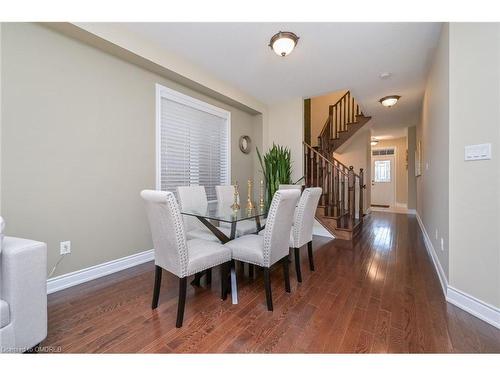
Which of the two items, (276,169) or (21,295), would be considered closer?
(21,295)

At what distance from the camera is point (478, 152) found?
1598mm

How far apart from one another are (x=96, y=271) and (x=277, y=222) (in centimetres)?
196

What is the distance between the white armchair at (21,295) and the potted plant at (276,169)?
3.16 metres

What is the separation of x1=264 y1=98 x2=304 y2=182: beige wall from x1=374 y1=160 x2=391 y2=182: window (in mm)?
5883

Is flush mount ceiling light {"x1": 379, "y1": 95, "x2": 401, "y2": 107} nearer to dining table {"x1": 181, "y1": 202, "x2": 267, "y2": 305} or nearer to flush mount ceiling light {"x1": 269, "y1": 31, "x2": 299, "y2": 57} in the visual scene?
flush mount ceiling light {"x1": 269, "y1": 31, "x2": 299, "y2": 57}

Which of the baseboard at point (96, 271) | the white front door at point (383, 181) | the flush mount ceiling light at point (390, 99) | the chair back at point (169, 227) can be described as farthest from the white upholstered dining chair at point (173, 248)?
the white front door at point (383, 181)

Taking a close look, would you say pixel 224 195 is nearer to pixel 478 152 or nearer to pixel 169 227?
pixel 169 227

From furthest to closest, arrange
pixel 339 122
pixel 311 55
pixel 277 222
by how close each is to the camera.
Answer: pixel 339 122, pixel 311 55, pixel 277 222

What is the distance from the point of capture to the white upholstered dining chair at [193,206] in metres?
2.42

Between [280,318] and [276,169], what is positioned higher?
[276,169]

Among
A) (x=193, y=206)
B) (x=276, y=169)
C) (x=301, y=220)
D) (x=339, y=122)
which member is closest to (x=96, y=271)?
(x=193, y=206)

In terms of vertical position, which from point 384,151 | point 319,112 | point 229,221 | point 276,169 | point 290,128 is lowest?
point 229,221
